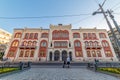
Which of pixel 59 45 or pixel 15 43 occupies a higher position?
pixel 15 43

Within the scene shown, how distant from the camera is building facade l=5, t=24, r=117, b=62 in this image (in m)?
30.5

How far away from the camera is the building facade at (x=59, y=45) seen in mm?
30531

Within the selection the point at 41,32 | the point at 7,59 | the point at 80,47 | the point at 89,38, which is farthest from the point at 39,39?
the point at 89,38

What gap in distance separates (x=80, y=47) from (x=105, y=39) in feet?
35.9

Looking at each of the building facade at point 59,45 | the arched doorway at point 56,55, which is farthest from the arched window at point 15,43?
the arched doorway at point 56,55

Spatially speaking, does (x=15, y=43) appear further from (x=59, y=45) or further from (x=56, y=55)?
(x=59, y=45)

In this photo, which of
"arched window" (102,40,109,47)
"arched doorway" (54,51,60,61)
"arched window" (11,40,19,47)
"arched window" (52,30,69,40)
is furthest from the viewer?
"arched window" (52,30,69,40)

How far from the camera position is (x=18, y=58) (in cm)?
2995

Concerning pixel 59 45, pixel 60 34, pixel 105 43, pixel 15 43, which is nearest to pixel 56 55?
pixel 59 45

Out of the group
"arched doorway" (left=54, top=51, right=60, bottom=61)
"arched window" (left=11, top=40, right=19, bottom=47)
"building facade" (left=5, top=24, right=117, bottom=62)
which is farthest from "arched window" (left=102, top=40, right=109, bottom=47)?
"arched window" (left=11, top=40, right=19, bottom=47)

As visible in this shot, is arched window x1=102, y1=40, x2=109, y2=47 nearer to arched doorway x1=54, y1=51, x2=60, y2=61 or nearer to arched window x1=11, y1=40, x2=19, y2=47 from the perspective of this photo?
arched doorway x1=54, y1=51, x2=60, y2=61

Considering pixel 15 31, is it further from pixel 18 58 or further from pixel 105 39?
pixel 105 39

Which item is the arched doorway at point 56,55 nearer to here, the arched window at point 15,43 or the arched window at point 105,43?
the arched window at point 15,43

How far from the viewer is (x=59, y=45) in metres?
32.2
